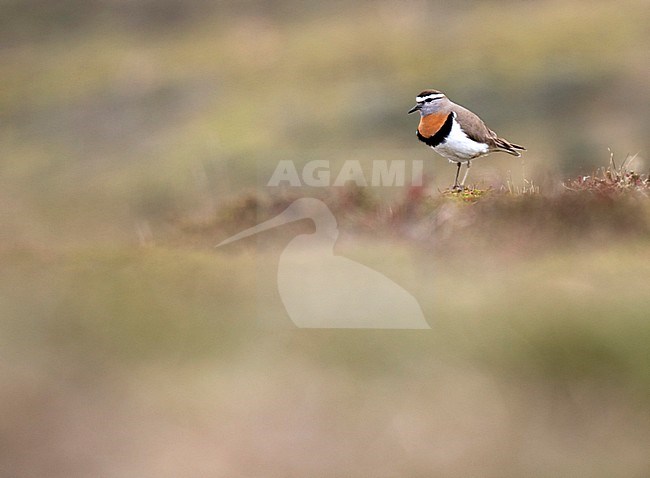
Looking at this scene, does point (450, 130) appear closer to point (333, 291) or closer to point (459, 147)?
point (459, 147)

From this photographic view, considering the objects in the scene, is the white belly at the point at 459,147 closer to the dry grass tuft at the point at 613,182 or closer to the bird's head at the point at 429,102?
the bird's head at the point at 429,102

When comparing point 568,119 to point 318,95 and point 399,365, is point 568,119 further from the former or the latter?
point 399,365

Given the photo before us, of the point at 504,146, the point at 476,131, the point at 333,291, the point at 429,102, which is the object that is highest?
the point at 429,102

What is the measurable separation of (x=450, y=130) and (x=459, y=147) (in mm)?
108

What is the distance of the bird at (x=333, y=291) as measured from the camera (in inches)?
132

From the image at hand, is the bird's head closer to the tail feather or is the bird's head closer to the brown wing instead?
the brown wing

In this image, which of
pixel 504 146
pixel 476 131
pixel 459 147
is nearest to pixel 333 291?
pixel 459 147

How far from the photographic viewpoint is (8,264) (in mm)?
3914

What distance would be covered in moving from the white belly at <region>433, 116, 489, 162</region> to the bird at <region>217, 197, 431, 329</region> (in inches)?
36.9

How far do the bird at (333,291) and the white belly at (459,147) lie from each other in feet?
3.08

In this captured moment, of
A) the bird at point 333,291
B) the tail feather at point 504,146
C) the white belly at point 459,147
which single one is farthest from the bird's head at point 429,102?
the bird at point 333,291

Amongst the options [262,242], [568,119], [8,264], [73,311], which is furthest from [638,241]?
[568,119]

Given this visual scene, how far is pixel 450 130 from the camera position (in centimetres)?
428

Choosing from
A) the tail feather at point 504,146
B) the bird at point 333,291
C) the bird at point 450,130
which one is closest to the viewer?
the bird at point 333,291
